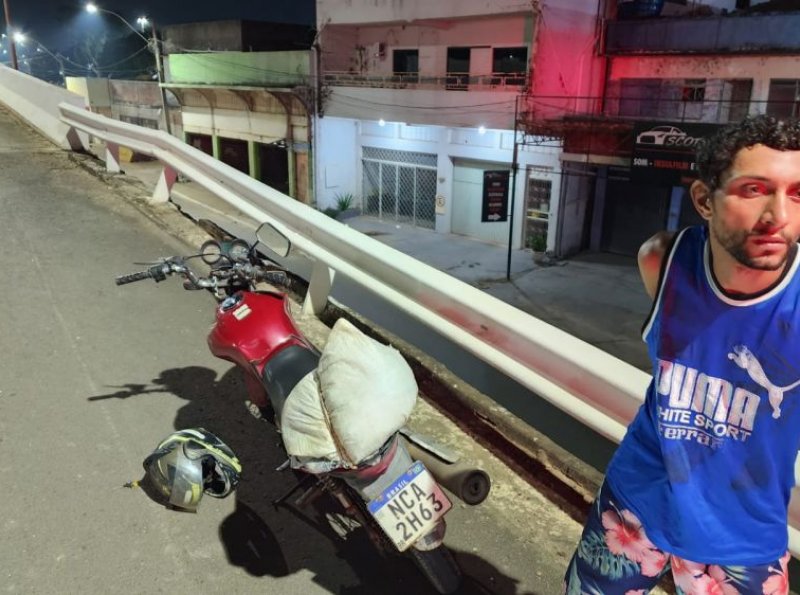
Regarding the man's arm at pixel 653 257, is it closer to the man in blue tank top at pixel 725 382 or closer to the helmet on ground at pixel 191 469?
the man in blue tank top at pixel 725 382

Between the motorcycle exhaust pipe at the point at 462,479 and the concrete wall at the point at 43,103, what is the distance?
10600 millimetres

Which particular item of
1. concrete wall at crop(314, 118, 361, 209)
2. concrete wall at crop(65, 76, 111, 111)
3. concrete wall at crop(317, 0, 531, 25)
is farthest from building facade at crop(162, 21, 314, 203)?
concrete wall at crop(65, 76, 111, 111)

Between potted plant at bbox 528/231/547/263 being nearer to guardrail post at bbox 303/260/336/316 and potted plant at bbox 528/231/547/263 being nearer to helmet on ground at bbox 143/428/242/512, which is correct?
A: guardrail post at bbox 303/260/336/316

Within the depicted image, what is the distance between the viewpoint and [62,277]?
5.50 m

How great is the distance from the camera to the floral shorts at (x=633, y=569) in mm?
1685

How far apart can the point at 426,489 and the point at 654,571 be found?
0.84m

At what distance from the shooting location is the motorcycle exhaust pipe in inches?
96.4

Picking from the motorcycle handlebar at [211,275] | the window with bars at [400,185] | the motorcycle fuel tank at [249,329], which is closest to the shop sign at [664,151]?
the window with bars at [400,185]

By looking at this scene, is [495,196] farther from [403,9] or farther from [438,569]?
[438,569]

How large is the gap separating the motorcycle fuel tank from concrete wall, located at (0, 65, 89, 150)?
929 centimetres

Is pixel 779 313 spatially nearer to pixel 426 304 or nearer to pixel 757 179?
pixel 757 179

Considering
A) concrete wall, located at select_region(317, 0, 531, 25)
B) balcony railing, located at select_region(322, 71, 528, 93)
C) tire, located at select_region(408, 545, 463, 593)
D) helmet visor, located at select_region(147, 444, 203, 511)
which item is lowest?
tire, located at select_region(408, 545, 463, 593)

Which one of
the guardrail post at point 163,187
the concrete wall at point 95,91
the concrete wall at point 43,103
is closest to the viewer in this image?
the guardrail post at point 163,187

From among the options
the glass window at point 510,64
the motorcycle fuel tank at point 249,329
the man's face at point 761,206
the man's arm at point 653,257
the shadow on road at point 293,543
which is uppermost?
the glass window at point 510,64
